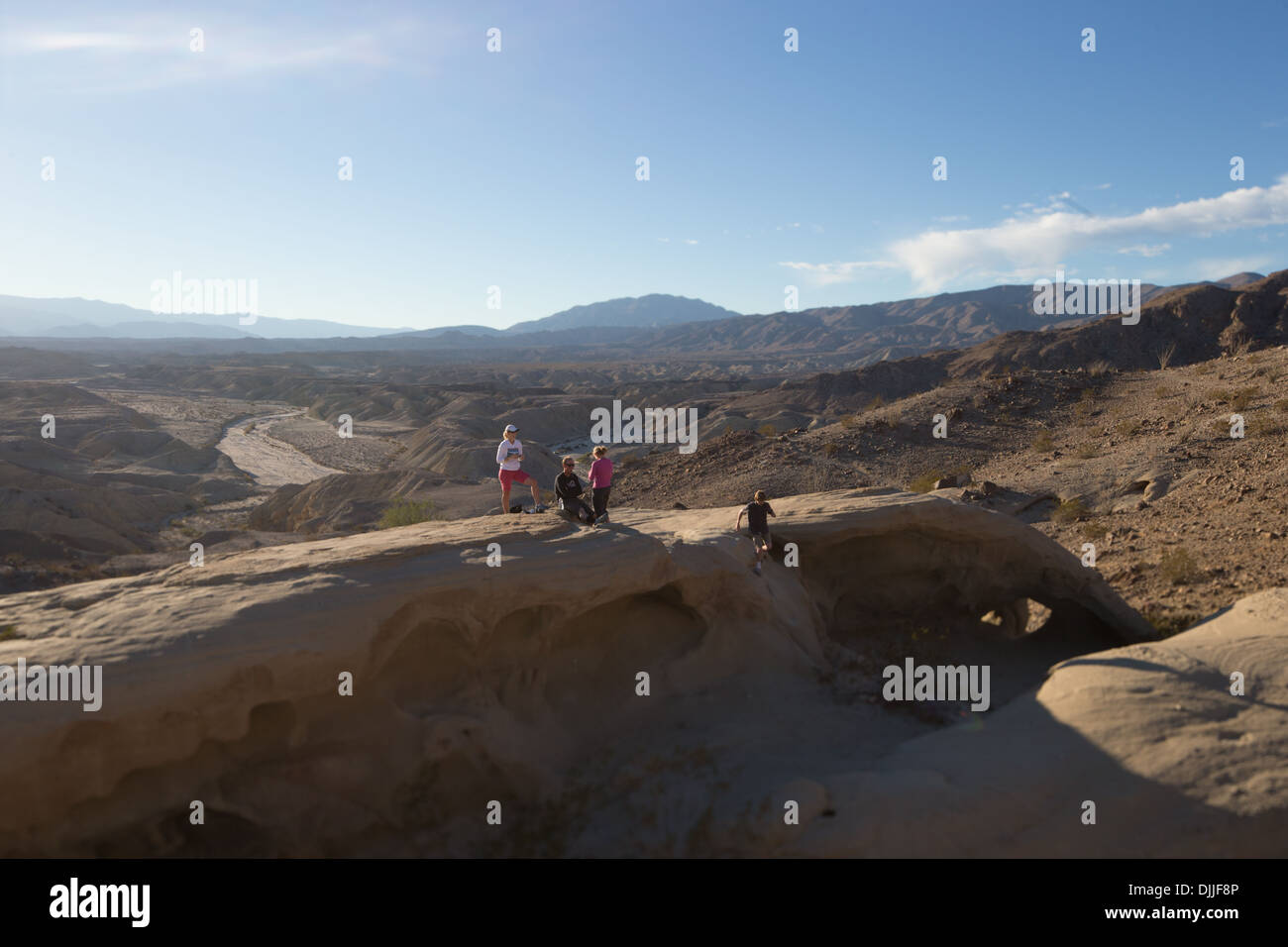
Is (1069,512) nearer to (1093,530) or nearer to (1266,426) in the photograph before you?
(1093,530)

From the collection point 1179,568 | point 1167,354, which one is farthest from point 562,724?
point 1167,354

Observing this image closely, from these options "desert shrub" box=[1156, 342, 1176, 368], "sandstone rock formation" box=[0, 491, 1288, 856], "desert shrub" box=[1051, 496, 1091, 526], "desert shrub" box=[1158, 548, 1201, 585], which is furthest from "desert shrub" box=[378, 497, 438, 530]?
"desert shrub" box=[1156, 342, 1176, 368]

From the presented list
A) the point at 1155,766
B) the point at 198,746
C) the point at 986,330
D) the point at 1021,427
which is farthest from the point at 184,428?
the point at 986,330

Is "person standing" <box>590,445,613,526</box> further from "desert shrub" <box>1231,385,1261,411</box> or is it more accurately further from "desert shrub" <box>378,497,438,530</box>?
"desert shrub" <box>1231,385,1261,411</box>

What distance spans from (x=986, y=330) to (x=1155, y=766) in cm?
15702

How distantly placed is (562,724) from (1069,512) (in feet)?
43.3

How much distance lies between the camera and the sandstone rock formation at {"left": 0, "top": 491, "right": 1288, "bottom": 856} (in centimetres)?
550

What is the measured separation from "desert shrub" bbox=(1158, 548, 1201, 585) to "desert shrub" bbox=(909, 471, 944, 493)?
818 cm

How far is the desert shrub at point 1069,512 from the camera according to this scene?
16.0 metres

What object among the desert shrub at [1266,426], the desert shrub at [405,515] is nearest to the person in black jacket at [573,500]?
the desert shrub at [405,515]

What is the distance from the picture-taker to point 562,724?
7.43 m

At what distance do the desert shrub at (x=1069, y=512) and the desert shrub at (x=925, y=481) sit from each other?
3670mm
